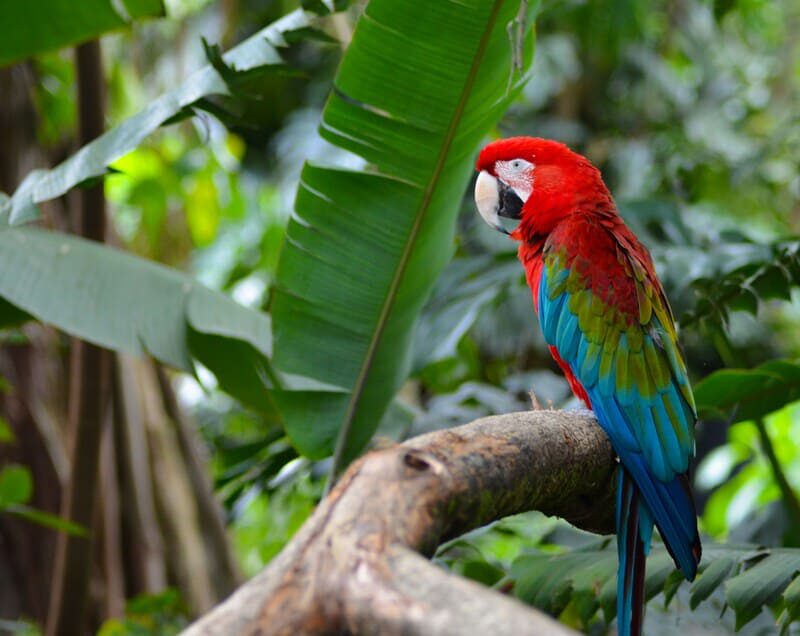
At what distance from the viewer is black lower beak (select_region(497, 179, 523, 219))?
1.24 metres

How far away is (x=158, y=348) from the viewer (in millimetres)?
1090

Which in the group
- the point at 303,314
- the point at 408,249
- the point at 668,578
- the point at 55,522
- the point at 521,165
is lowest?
the point at 55,522

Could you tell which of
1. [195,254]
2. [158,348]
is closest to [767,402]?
[158,348]

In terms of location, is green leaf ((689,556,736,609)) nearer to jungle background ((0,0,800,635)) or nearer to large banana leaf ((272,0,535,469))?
jungle background ((0,0,800,635))

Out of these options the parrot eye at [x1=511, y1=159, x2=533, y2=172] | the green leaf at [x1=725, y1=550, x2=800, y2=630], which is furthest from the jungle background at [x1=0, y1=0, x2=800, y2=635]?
the parrot eye at [x1=511, y1=159, x2=533, y2=172]

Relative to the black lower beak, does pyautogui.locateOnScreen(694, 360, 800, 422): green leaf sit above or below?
below

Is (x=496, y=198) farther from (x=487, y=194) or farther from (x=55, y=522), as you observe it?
(x=55, y=522)

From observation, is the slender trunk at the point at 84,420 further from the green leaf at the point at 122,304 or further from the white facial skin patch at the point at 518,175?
the white facial skin patch at the point at 518,175

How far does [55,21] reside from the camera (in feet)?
3.75

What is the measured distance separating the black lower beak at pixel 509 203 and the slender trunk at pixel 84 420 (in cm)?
61

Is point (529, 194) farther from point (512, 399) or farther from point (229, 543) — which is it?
point (229, 543)

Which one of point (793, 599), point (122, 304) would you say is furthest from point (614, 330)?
point (122, 304)

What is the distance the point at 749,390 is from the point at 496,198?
0.44 m

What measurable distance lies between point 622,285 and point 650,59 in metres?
2.42
